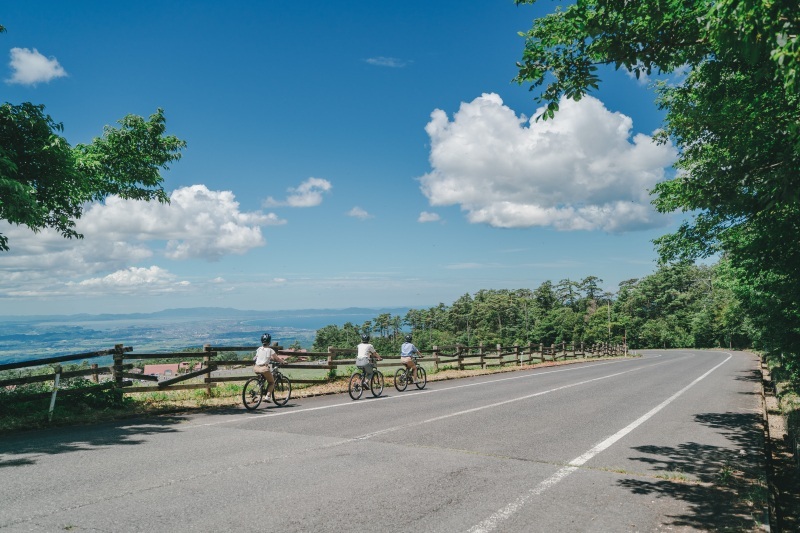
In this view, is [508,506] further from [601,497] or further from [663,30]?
[663,30]

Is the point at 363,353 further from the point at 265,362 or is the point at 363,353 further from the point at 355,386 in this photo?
the point at 265,362

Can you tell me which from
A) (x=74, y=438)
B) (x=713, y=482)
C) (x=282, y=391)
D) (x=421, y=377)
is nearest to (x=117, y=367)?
(x=74, y=438)

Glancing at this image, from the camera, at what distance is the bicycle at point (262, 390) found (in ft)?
39.7

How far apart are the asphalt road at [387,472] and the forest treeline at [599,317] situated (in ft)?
171

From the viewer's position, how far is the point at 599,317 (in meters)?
107

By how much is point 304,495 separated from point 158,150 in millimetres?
10436

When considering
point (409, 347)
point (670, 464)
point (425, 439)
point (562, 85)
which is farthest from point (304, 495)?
point (409, 347)

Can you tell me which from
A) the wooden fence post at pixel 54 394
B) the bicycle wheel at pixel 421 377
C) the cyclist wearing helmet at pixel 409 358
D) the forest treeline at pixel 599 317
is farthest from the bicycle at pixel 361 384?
the forest treeline at pixel 599 317

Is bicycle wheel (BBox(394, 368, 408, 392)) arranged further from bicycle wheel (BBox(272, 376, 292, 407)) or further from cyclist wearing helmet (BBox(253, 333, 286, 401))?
cyclist wearing helmet (BBox(253, 333, 286, 401))

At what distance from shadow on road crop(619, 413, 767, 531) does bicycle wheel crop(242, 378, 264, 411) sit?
8.83 metres

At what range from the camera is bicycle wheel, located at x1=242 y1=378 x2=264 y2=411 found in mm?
12044

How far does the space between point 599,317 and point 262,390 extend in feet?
351

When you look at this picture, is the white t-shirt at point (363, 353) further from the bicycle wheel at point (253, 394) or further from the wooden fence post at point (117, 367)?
the wooden fence post at point (117, 367)

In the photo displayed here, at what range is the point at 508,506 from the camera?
5102mm
